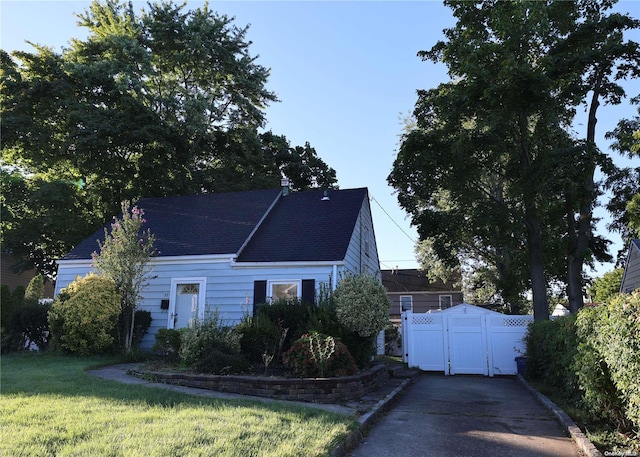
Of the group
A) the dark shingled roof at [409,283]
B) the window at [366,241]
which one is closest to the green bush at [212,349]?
the window at [366,241]

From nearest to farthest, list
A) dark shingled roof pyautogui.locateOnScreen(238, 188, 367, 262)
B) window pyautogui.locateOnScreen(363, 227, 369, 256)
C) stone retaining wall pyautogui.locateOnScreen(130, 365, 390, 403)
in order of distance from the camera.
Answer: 1. stone retaining wall pyautogui.locateOnScreen(130, 365, 390, 403)
2. dark shingled roof pyautogui.locateOnScreen(238, 188, 367, 262)
3. window pyautogui.locateOnScreen(363, 227, 369, 256)

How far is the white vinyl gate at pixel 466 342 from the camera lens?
13266 mm

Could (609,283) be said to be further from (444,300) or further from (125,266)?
(125,266)

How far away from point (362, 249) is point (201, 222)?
601 centimetres

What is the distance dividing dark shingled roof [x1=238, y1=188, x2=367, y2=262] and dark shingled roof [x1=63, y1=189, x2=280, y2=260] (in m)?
0.51

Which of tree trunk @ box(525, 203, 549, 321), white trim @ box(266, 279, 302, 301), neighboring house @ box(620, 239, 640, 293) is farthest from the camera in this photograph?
neighboring house @ box(620, 239, 640, 293)

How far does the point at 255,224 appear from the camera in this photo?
1505cm

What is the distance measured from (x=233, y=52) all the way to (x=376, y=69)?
15289 mm

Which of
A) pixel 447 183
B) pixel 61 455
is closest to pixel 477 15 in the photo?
pixel 447 183

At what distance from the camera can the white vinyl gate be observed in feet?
43.5

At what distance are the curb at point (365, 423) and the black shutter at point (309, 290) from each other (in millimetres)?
4048

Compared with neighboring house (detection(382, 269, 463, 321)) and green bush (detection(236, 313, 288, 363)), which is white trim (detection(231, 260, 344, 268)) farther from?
neighboring house (detection(382, 269, 463, 321))

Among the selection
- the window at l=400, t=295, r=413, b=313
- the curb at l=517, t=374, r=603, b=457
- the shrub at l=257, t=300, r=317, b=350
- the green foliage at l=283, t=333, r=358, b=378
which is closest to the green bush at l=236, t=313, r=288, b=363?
the shrub at l=257, t=300, r=317, b=350

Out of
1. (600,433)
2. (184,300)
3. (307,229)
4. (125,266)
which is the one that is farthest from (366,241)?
(600,433)
